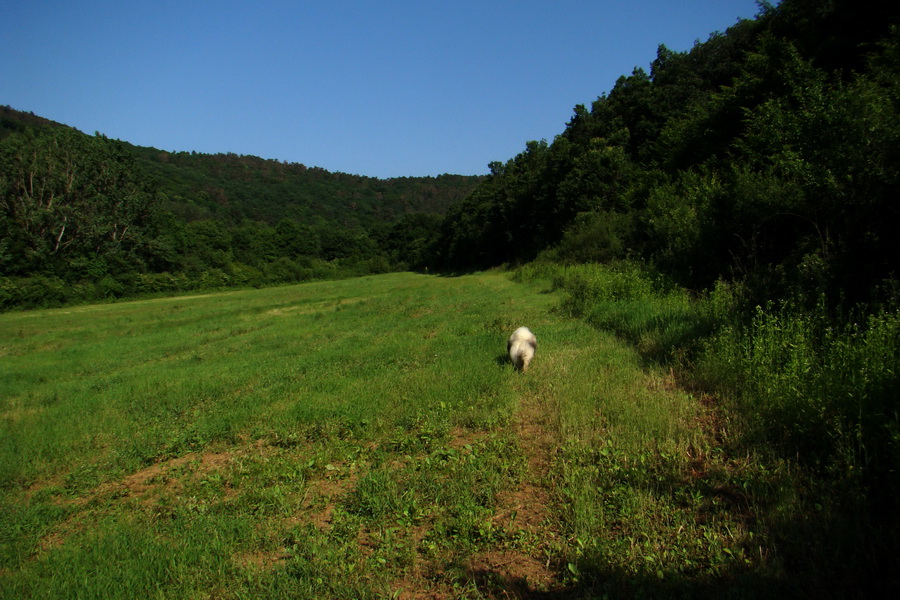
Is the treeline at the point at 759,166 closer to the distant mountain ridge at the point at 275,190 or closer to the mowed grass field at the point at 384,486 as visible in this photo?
the mowed grass field at the point at 384,486

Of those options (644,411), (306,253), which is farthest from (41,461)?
(306,253)

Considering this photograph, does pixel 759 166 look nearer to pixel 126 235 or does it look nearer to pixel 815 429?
pixel 815 429

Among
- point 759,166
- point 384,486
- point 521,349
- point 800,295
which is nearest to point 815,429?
point 800,295

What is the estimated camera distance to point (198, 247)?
2334 inches

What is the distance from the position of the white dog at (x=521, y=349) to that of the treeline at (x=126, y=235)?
139ft

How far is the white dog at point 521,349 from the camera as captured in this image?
7430 mm

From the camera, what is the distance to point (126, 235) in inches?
1918

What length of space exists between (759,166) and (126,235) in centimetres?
5512

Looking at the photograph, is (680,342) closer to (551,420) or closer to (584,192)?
(551,420)

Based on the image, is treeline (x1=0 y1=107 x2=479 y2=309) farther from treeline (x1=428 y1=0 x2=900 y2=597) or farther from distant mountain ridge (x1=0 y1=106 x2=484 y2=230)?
treeline (x1=428 y1=0 x2=900 y2=597)

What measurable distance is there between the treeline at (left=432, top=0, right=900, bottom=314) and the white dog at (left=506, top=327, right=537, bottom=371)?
3.76 meters

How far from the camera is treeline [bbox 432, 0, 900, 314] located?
245 inches

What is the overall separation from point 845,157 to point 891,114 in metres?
0.70

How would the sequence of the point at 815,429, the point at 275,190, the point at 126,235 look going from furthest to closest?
1. the point at 275,190
2. the point at 126,235
3. the point at 815,429
